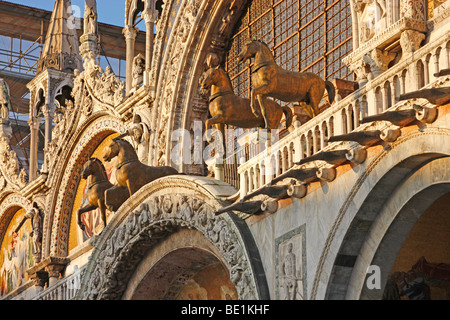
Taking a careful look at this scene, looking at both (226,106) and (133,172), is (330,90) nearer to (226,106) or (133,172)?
(226,106)

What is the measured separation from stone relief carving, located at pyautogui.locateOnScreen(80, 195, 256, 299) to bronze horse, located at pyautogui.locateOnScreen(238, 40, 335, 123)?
2031 mm

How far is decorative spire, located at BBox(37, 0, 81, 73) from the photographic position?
29.8 meters

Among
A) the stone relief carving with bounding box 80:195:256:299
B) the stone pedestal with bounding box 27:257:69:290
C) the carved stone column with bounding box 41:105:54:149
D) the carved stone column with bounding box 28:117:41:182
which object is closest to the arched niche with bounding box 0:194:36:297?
the carved stone column with bounding box 28:117:41:182

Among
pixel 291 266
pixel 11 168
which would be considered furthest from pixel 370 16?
Result: pixel 11 168

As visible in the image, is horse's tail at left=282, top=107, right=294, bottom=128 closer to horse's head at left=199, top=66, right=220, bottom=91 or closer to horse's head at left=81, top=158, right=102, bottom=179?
horse's head at left=199, top=66, right=220, bottom=91

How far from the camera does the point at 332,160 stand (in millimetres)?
14062

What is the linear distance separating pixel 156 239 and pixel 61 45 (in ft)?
41.0

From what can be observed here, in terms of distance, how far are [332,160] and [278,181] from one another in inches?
53.8

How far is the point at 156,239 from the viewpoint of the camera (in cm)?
1894

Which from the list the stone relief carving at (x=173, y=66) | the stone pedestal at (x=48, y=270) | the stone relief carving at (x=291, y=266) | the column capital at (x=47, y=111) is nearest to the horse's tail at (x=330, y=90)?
the stone relief carving at (x=291, y=266)

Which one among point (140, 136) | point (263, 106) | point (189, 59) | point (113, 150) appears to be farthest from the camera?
point (140, 136)

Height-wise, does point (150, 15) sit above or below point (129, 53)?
above

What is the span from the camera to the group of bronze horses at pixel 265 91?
55.1ft
